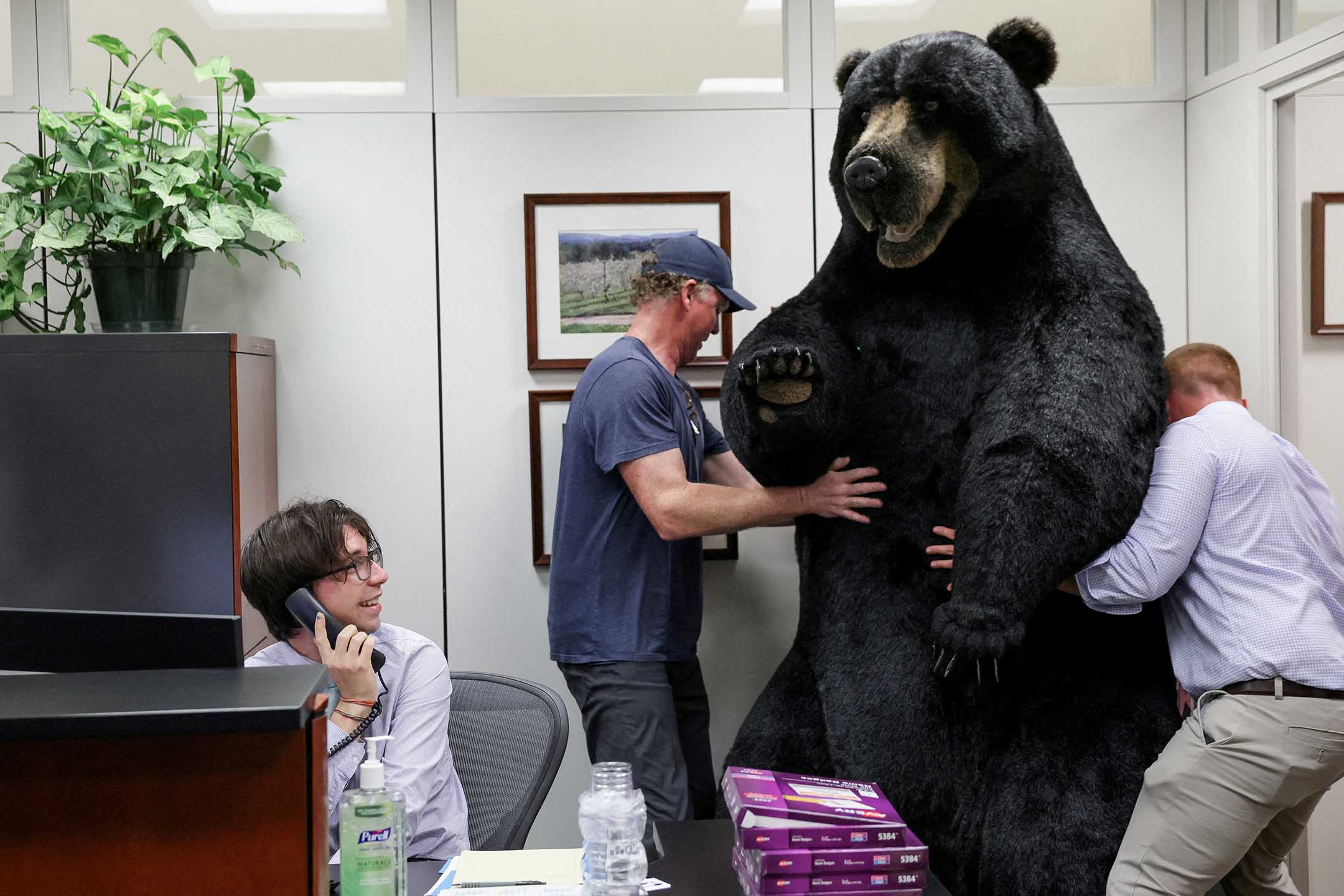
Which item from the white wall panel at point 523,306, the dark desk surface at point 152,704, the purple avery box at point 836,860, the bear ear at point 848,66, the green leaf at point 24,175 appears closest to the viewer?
the dark desk surface at point 152,704

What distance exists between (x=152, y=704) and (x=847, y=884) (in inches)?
34.1

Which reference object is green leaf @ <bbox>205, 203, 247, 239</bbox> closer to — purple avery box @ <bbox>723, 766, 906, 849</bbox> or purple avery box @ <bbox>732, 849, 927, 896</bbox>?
purple avery box @ <bbox>723, 766, 906, 849</bbox>

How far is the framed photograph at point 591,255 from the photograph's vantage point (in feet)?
9.14

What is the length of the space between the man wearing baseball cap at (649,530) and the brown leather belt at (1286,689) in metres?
0.80

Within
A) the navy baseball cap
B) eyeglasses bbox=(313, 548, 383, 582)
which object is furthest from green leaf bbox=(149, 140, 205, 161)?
eyeglasses bbox=(313, 548, 383, 582)

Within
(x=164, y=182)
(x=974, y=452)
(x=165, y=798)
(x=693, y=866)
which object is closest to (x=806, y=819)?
(x=693, y=866)

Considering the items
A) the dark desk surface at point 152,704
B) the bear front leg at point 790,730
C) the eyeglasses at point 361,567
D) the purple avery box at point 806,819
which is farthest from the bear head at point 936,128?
the dark desk surface at point 152,704

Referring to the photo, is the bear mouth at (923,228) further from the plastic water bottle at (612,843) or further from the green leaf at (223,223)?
the green leaf at (223,223)

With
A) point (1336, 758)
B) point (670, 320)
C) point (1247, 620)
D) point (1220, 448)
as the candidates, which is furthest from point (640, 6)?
point (1336, 758)

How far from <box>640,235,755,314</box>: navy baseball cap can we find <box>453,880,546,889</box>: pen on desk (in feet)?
4.48

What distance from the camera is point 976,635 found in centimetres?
170

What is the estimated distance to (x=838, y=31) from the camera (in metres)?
2.83

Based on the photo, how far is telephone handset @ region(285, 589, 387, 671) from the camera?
1793 mm

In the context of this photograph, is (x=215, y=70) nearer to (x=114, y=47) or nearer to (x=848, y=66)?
(x=114, y=47)
